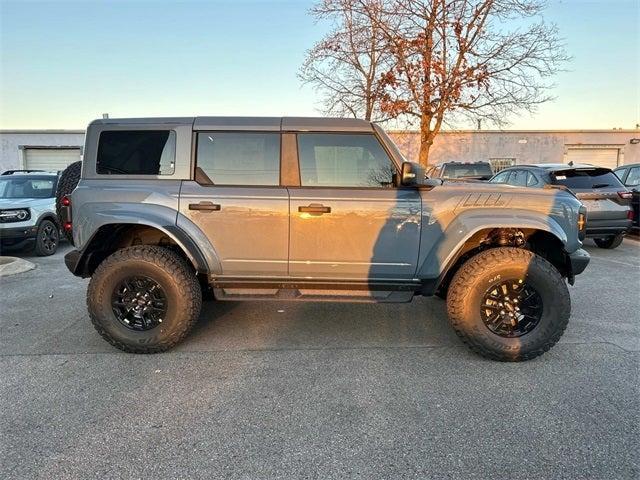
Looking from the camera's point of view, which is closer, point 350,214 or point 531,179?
point 350,214

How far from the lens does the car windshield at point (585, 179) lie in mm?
7727

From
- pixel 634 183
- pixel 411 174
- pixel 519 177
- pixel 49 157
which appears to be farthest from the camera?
pixel 49 157

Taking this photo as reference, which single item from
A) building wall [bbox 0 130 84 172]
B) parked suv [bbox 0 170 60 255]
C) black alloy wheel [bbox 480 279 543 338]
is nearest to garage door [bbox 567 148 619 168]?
black alloy wheel [bbox 480 279 543 338]

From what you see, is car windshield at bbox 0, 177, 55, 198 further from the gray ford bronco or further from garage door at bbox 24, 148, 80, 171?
garage door at bbox 24, 148, 80, 171

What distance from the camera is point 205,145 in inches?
146

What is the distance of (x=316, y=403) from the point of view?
2.90m

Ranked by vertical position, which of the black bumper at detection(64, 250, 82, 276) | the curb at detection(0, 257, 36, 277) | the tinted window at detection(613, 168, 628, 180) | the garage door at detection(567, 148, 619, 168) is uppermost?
the garage door at detection(567, 148, 619, 168)

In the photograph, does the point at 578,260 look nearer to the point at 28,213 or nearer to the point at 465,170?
the point at 28,213

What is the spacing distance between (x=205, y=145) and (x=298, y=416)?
2.36 meters

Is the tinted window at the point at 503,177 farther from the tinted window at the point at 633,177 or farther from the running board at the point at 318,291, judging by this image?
the running board at the point at 318,291

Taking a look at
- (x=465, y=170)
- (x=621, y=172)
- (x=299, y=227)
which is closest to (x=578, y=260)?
(x=299, y=227)

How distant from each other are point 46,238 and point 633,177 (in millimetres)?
12681

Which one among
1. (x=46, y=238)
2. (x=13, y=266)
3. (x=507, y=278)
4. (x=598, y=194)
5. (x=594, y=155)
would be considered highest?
(x=594, y=155)

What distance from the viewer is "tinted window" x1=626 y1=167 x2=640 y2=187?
30.8 ft
